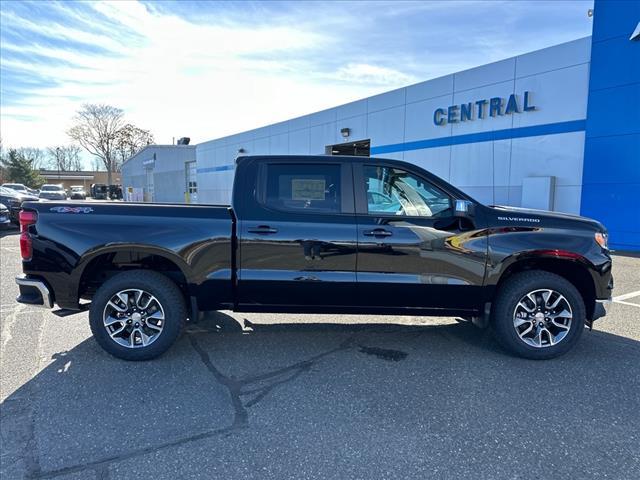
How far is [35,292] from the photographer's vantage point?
13.5 ft

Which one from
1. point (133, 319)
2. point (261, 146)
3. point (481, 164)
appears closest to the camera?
point (133, 319)

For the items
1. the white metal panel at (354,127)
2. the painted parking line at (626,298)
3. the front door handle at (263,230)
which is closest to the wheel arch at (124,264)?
the front door handle at (263,230)

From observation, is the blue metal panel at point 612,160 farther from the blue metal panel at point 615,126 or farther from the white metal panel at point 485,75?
the white metal panel at point 485,75

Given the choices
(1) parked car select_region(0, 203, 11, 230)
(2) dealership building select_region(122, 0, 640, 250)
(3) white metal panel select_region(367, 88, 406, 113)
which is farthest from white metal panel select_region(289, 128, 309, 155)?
(1) parked car select_region(0, 203, 11, 230)

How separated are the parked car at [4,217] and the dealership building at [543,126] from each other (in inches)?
534

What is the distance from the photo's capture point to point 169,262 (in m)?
4.29

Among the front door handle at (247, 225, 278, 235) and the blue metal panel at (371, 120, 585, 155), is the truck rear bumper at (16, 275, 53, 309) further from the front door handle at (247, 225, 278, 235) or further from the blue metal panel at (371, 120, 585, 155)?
the blue metal panel at (371, 120, 585, 155)

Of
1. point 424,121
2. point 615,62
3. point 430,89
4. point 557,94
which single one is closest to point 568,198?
point 557,94

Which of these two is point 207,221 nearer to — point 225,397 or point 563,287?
point 225,397

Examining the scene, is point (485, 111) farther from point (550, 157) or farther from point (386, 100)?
point (386, 100)

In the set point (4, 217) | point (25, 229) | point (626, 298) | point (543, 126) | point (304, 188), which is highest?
point (543, 126)

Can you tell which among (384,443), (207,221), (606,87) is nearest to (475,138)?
(606,87)

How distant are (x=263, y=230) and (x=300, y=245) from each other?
377 millimetres

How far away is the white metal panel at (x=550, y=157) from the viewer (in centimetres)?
1203
